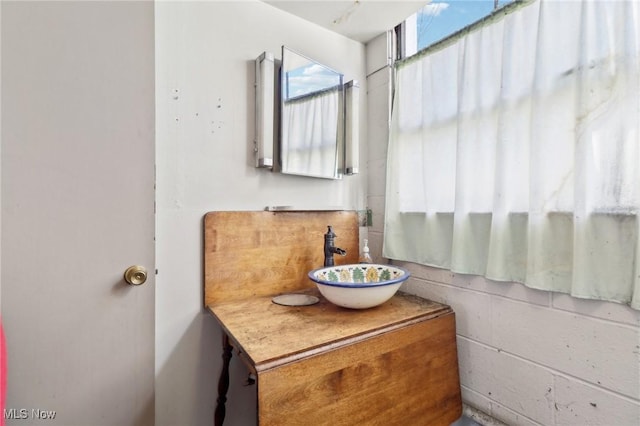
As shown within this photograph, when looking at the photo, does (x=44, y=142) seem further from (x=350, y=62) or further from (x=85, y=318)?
(x=350, y=62)

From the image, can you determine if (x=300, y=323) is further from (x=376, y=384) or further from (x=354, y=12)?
(x=354, y=12)

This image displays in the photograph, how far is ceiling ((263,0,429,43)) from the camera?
1349 mm

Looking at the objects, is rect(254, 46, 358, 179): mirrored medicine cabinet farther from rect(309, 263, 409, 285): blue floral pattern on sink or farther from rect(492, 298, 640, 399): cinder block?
rect(492, 298, 640, 399): cinder block

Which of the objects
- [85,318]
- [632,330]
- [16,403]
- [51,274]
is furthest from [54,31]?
[632,330]

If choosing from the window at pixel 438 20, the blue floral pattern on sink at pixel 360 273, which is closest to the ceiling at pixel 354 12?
the window at pixel 438 20

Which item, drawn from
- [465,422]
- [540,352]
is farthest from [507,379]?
[465,422]

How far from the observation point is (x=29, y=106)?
856 mm

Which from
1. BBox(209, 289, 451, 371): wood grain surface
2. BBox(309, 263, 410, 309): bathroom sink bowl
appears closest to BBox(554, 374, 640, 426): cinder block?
BBox(209, 289, 451, 371): wood grain surface

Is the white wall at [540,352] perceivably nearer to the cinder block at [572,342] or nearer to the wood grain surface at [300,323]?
the cinder block at [572,342]

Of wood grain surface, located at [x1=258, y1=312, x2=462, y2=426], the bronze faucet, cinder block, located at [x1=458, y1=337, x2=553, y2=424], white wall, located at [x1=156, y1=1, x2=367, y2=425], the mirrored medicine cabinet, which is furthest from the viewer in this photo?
the bronze faucet

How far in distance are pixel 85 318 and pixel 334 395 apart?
0.81 metres

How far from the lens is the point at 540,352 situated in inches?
38.9

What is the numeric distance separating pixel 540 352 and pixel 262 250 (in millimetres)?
1082

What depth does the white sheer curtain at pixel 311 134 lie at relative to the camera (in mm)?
1363
